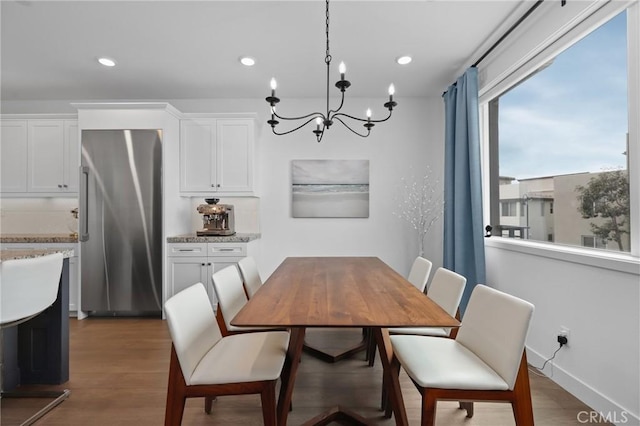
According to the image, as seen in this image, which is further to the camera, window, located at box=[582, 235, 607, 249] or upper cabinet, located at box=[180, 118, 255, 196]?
upper cabinet, located at box=[180, 118, 255, 196]

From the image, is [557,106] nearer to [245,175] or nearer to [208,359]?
[208,359]

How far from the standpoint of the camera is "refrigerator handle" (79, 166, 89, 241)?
3.31 m

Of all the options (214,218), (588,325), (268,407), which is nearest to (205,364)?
(268,407)

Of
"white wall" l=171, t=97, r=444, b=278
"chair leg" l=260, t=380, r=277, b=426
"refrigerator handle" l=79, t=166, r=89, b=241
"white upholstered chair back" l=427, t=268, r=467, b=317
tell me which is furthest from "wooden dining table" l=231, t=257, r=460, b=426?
"refrigerator handle" l=79, t=166, r=89, b=241

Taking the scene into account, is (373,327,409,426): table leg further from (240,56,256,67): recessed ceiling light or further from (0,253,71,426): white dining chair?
(240,56,256,67): recessed ceiling light

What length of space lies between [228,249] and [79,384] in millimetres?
1718

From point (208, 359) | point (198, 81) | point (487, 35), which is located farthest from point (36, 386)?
point (487, 35)

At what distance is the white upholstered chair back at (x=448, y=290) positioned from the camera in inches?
69.6

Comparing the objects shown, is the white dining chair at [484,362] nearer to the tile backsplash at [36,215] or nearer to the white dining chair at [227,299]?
the white dining chair at [227,299]

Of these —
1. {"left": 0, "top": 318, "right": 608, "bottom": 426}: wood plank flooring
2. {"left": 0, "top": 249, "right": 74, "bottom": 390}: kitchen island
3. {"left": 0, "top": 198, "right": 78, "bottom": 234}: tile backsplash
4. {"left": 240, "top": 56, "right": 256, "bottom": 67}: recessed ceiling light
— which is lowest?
{"left": 0, "top": 318, "right": 608, "bottom": 426}: wood plank flooring

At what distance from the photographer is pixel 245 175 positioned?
381 cm

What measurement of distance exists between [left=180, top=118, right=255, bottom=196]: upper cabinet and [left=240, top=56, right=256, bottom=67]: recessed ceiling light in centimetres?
76

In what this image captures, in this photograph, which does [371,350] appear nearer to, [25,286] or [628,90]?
[25,286]

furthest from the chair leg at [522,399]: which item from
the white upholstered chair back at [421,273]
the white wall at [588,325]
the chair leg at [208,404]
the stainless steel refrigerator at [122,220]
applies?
the stainless steel refrigerator at [122,220]
